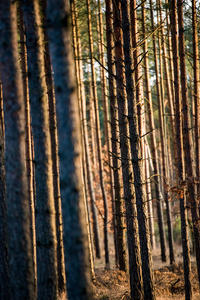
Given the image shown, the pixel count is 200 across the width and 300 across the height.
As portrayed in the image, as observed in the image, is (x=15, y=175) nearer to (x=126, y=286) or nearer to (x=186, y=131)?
(x=126, y=286)

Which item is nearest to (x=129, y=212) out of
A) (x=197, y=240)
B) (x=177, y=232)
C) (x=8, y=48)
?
Answer: (x=197, y=240)

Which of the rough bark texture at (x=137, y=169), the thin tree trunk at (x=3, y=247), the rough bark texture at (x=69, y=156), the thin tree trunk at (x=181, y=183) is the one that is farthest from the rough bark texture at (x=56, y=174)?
the rough bark texture at (x=69, y=156)

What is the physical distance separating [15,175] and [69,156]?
109 cm

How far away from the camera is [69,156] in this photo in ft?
13.7

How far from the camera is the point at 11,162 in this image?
187 inches

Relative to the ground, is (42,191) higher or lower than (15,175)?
lower

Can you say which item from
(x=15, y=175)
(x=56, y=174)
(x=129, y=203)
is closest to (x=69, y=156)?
(x=15, y=175)

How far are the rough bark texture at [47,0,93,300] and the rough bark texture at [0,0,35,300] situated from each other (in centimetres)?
87

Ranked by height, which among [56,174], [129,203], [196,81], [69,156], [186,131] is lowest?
[129,203]

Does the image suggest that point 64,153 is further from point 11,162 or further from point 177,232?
point 177,232

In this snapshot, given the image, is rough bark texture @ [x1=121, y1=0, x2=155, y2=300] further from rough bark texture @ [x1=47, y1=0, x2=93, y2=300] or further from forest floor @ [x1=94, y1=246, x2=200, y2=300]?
rough bark texture @ [x1=47, y1=0, x2=93, y2=300]

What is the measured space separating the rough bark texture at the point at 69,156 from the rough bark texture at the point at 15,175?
871 millimetres

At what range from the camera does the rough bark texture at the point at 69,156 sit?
161 inches

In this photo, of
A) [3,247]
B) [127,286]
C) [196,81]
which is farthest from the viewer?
[196,81]
